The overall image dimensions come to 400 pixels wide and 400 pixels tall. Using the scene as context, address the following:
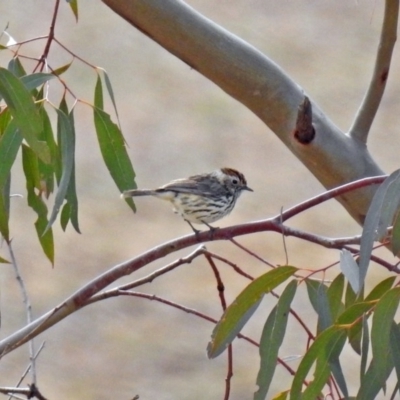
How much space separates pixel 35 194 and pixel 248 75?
0.50 m

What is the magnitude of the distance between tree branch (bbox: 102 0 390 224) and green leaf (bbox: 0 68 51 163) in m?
0.35

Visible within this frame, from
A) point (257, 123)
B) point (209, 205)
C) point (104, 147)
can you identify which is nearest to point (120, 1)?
point (104, 147)

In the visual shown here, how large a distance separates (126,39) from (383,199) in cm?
629

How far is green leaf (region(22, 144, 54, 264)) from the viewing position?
179 centimetres

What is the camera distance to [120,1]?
1.64 meters

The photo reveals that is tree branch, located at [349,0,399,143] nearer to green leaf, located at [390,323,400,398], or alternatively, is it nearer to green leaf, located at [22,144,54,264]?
green leaf, located at [390,323,400,398]

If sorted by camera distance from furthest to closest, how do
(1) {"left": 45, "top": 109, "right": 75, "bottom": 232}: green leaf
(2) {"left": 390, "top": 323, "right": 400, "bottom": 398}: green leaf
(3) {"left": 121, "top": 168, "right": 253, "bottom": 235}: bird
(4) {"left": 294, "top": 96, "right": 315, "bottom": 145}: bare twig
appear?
(3) {"left": 121, "top": 168, "right": 253, "bottom": 235}: bird < (4) {"left": 294, "top": 96, "right": 315, "bottom": 145}: bare twig < (1) {"left": 45, "top": 109, "right": 75, "bottom": 232}: green leaf < (2) {"left": 390, "top": 323, "right": 400, "bottom": 398}: green leaf

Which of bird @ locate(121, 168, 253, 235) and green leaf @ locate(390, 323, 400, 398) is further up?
bird @ locate(121, 168, 253, 235)

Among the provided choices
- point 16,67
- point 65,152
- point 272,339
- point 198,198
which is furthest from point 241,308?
point 198,198

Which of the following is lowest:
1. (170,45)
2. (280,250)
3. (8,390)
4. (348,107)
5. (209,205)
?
(8,390)

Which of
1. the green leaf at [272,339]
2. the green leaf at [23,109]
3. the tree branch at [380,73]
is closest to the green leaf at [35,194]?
the green leaf at [23,109]

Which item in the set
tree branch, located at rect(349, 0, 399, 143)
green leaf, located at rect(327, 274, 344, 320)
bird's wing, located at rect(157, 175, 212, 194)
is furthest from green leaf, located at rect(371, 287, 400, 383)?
bird's wing, located at rect(157, 175, 212, 194)

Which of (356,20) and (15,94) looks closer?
(15,94)

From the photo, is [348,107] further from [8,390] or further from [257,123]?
[8,390]
